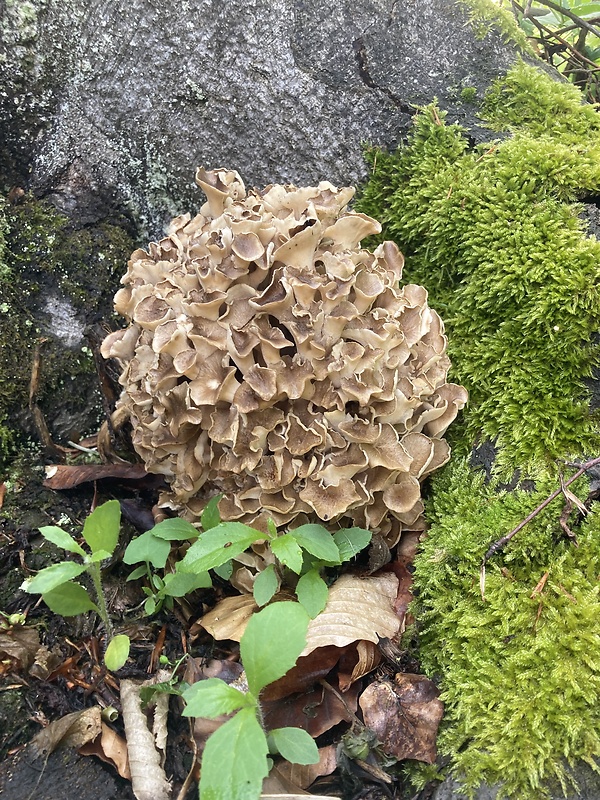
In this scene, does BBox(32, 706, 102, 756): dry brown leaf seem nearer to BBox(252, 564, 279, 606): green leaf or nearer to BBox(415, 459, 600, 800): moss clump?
BBox(252, 564, 279, 606): green leaf

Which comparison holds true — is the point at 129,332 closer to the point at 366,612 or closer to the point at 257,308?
the point at 257,308

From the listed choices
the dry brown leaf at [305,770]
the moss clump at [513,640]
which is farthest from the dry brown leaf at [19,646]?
the moss clump at [513,640]

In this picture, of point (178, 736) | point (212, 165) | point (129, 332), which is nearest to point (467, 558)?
point (178, 736)

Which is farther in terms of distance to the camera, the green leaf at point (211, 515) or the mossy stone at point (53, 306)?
the mossy stone at point (53, 306)

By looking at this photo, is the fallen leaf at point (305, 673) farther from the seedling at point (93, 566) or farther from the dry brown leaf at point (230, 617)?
the seedling at point (93, 566)

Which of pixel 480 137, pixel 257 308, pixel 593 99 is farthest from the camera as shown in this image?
pixel 593 99

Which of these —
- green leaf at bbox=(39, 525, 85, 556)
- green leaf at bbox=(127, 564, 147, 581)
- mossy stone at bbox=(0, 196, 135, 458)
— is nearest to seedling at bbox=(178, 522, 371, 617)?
green leaf at bbox=(39, 525, 85, 556)
